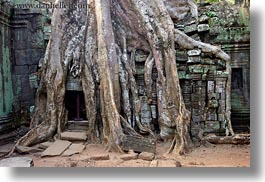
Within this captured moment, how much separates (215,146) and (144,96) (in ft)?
3.61

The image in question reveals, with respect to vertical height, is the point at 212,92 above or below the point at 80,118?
above

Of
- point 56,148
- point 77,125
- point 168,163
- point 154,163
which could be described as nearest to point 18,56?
point 77,125

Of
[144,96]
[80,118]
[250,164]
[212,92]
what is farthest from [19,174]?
[212,92]

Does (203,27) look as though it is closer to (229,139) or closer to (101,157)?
(229,139)

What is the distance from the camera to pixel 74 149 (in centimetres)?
348

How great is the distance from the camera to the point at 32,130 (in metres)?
3.73

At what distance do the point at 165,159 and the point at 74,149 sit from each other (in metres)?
1.08

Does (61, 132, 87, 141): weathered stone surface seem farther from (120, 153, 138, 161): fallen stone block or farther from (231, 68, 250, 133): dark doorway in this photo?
(231, 68, 250, 133): dark doorway

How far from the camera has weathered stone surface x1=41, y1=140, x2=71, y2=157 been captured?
335 cm

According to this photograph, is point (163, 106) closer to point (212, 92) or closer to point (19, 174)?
point (212, 92)

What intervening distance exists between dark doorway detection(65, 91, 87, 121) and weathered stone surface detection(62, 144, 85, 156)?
55cm

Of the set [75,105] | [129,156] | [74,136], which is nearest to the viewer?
[129,156]

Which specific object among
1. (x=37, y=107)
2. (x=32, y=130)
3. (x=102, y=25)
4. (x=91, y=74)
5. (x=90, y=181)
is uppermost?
(x=102, y=25)

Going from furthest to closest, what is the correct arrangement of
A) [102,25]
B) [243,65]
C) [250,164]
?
[243,65]
[102,25]
[250,164]
